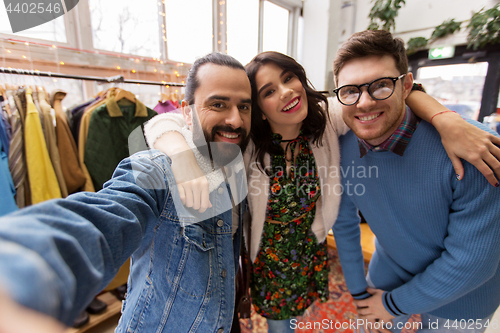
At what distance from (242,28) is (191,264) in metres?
3.50

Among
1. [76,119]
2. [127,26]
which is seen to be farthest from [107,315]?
[127,26]

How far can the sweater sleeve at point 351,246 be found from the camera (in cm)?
113

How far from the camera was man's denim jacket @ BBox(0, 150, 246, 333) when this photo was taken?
0.92 feet

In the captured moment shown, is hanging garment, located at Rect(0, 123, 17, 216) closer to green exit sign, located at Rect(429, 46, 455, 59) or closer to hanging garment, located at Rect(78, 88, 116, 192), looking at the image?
hanging garment, located at Rect(78, 88, 116, 192)

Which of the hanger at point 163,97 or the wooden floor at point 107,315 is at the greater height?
the hanger at point 163,97

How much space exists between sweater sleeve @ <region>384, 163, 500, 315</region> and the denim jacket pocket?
86 centimetres

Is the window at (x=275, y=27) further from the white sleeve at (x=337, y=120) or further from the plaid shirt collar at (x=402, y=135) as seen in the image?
the plaid shirt collar at (x=402, y=135)

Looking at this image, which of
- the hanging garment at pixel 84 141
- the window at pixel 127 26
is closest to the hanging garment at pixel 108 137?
the hanging garment at pixel 84 141

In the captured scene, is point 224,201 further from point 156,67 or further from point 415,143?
point 156,67

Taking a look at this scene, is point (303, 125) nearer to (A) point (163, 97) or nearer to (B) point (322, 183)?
(B) point (322, 183)

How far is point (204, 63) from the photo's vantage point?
2.65ft

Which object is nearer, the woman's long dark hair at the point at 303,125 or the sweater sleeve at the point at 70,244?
the sweater sleeve at the point at 70,244

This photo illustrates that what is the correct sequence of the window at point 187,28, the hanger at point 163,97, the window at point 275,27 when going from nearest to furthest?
the hanger at point 163,97
the window at point 187,28
the window at point 275,27

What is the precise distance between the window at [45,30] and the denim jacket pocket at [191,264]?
1.70 meters
